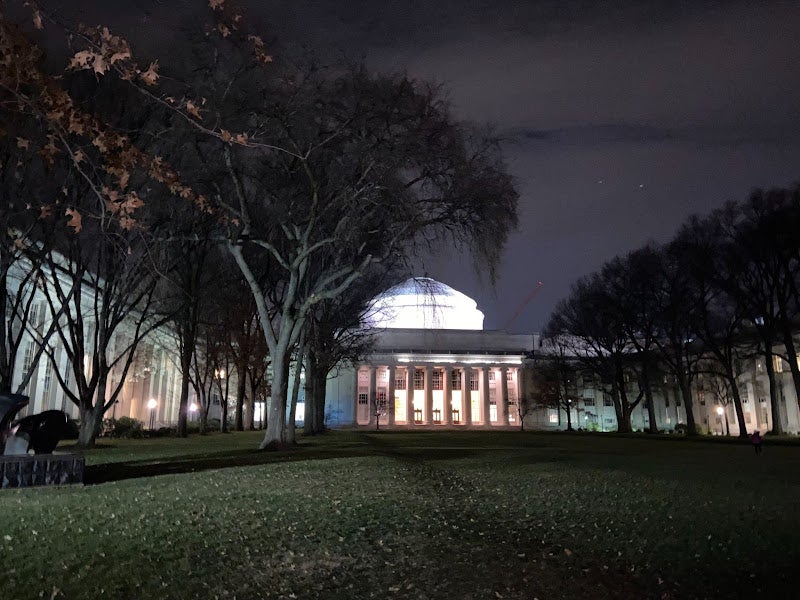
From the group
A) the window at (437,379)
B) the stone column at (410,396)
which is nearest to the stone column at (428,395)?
the window at (437,379)

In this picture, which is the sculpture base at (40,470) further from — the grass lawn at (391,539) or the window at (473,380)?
the window at (473,380)

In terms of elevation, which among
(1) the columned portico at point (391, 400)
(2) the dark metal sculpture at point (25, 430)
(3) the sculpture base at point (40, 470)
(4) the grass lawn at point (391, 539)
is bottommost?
(4) the grass lawn at point (391, 539)

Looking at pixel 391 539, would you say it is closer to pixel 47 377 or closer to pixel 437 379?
pixel 47 377

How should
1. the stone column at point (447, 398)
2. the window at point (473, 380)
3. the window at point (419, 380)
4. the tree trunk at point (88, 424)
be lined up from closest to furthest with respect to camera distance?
the tree trunk at point (88, 424), the stone column at point (447, 398), the window at point (473, 380), the window at point (419, 380)

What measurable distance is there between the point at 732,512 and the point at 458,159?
13817 mm

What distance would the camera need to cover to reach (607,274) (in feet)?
164

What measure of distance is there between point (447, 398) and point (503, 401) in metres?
8.67

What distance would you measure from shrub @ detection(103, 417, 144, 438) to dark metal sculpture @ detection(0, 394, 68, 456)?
26.4 metres

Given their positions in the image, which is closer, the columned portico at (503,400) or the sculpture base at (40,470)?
the sculpture base at (40,470)

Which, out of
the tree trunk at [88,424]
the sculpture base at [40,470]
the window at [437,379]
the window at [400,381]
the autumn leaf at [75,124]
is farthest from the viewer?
the window at [437,379]

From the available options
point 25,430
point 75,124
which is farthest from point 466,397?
point 75,124

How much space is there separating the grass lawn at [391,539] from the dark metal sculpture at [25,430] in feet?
3.85

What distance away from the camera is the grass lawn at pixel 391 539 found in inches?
212

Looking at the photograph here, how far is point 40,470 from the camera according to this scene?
1124cm
